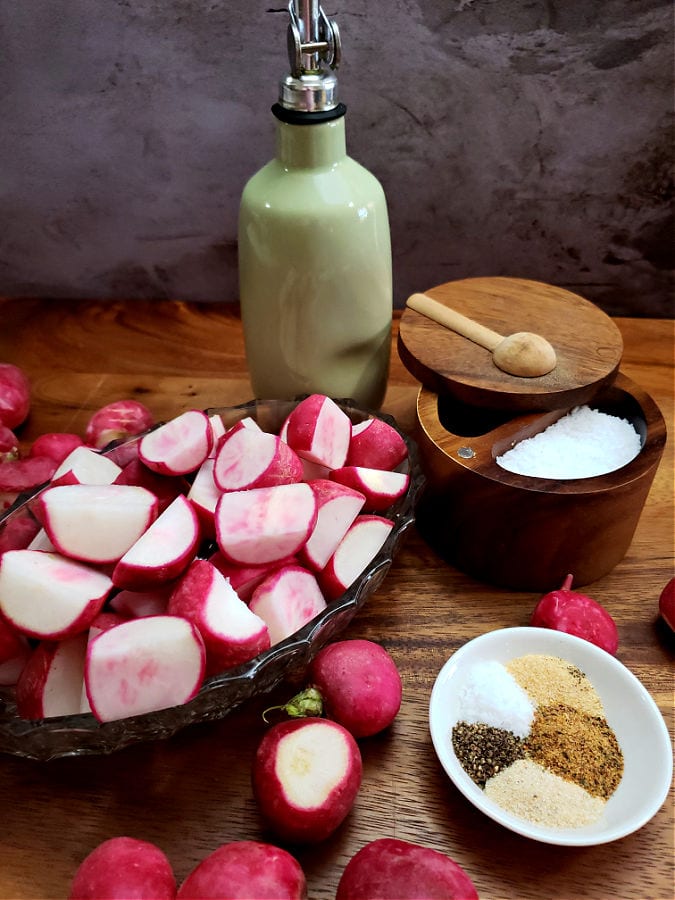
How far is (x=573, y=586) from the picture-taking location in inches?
33.1

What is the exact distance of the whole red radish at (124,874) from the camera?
538 mm

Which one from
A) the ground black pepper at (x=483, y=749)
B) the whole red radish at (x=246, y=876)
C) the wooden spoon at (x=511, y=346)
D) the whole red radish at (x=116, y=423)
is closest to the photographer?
the whole red radish at (x=246, y=876)

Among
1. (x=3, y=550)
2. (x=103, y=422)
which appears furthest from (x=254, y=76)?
(x=3, y=550)

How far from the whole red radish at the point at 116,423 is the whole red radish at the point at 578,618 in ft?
1.73

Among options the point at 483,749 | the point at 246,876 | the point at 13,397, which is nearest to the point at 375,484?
the point at 483,749

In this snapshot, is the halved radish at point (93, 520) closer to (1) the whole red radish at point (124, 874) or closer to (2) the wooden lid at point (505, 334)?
(1) the whole red radish at point (124, 874)

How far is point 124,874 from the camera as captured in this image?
0.55 metres

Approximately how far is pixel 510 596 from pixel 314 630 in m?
0.29

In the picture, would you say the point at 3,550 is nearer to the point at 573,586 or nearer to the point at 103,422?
the point at 103,422

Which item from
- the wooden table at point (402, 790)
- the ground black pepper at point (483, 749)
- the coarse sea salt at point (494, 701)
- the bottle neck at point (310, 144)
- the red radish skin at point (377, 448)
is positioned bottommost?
the wooden table at point (402, 790)

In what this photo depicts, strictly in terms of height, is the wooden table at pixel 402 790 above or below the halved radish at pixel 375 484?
below

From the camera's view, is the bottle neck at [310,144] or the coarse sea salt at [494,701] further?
the bottle neck at [310,144]

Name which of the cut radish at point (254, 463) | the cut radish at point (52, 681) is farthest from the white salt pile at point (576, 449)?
the cut radish at point (52, 681)

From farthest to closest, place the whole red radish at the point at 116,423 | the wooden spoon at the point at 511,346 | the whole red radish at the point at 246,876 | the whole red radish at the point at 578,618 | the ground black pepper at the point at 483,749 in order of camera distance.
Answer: the whole red radish at the point at 116,423, the wooden spoon at the point at 511,346, the whole red radish at the point at 578,618, the ground black pepper at the point at 483,749, the whole red radish at the point at 246,876
